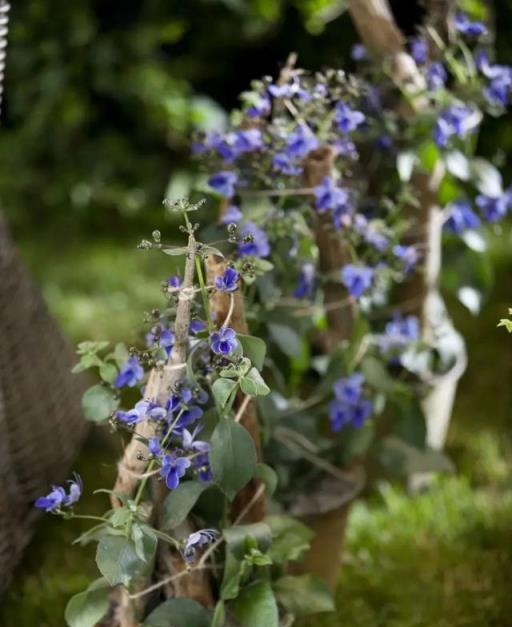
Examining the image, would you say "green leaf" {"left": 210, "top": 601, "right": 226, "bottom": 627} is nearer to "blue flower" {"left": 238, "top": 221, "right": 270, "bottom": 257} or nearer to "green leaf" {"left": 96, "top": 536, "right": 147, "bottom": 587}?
"green leaf" {"left": 96, "top": 536, "right": 147, "bottom": 587}

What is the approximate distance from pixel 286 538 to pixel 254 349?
301mm

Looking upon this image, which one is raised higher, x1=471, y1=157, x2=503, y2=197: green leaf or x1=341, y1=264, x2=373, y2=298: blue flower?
x1=341, y1=264, x2=373, y2=298: blue flower

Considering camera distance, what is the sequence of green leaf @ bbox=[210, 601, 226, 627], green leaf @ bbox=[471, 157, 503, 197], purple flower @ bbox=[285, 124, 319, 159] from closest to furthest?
green leaf @ bbox=[210, 601, 226, 627] → purple flower @ bbox=[285, 124, 319, 159] → green leaf @ bbox=[471, 157, 503, 197]

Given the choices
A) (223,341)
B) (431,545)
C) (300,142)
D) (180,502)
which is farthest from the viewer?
(431,545)

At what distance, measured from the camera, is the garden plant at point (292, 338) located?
1.17 m

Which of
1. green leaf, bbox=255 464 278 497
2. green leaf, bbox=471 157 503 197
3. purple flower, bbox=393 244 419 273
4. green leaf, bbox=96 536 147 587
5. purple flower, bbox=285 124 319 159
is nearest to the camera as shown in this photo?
green leaf, bbox=96 536 147 587

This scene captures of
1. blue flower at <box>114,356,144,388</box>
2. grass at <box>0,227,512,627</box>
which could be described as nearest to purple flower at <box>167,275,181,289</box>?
blue flower at <box>114,356,144,388</box>

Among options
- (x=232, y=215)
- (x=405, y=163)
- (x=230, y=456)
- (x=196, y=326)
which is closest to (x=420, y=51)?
(x=405, y=163)

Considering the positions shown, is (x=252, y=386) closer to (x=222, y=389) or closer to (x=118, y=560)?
(x=222, y=389)

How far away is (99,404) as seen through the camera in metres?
1.27

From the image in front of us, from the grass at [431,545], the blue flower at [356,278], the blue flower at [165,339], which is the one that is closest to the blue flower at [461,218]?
the blue flower at [356,278]

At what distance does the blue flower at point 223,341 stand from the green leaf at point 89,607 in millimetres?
321

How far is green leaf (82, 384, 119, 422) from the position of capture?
49.7 inches

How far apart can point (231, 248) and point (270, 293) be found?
0.30 ft
